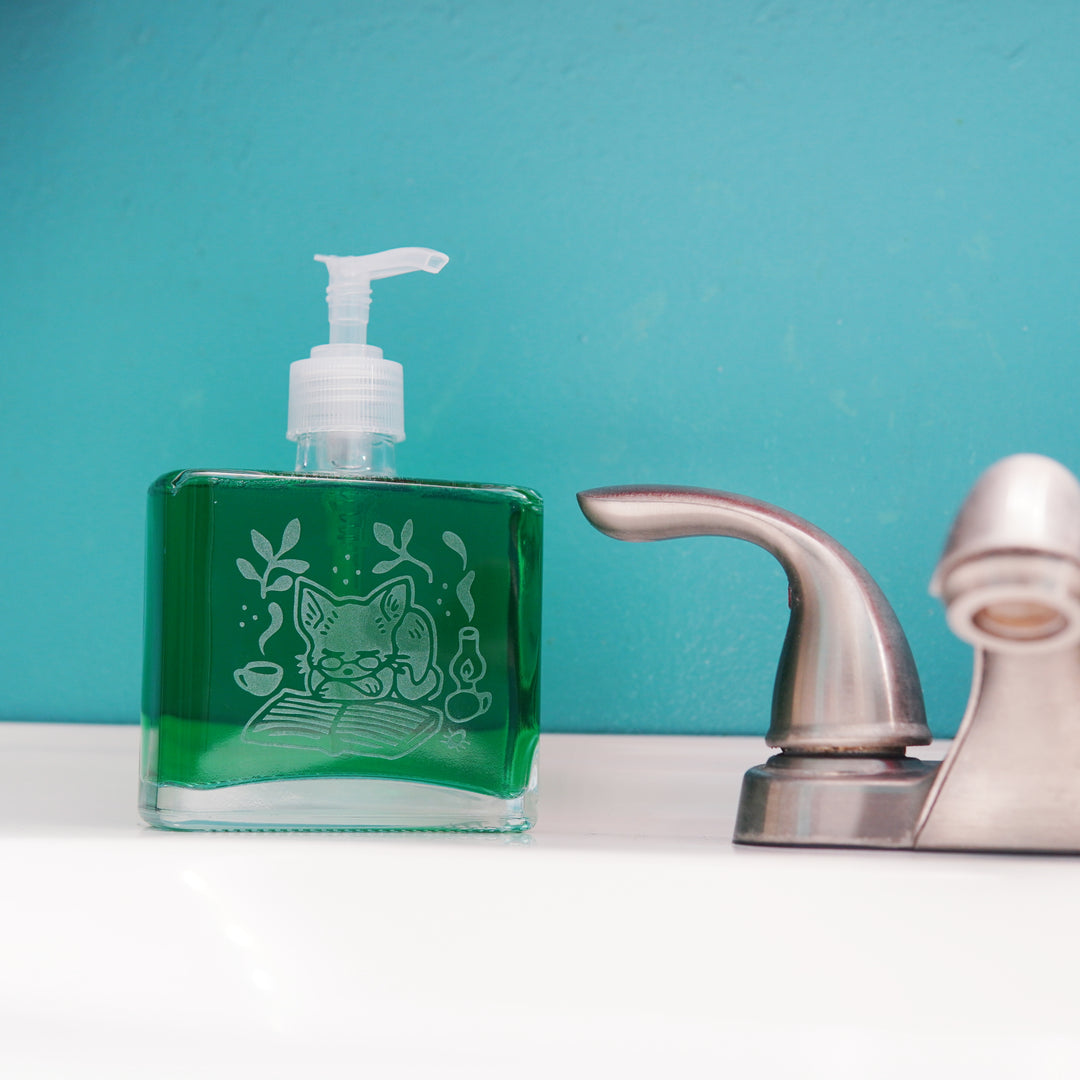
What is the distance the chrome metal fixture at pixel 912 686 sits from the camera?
0.24m

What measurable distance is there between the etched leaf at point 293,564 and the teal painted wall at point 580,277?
0.41 feet

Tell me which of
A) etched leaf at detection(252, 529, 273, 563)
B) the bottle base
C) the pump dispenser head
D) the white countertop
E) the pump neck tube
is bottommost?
the white countertop

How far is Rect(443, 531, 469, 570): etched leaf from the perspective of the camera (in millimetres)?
373

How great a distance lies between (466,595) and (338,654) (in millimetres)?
47

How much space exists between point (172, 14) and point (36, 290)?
145 mm

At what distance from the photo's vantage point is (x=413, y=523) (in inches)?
14.6

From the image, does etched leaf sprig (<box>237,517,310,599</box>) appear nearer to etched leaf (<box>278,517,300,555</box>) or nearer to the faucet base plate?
etched leaf (<box>278,517,300,555</box>)

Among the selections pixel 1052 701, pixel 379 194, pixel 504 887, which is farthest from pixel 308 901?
pixel 379 194

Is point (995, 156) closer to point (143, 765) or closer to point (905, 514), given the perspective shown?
point (905, 514)

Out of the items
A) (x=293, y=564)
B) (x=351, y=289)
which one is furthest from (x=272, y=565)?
(x=351, y=289)

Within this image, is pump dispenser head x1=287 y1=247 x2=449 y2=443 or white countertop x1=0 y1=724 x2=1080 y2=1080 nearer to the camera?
white countertop x1=0 y1=724 x2=1080 y2=1080

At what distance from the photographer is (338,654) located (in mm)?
360

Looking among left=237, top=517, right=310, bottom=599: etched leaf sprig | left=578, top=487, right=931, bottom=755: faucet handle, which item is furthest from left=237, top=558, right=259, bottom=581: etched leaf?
left=578, top=487, right=931, bottom=755: faucet handle

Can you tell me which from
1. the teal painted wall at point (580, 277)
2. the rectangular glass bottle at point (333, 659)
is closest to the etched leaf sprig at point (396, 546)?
the rectangular glass bottle at point (333, 659)
